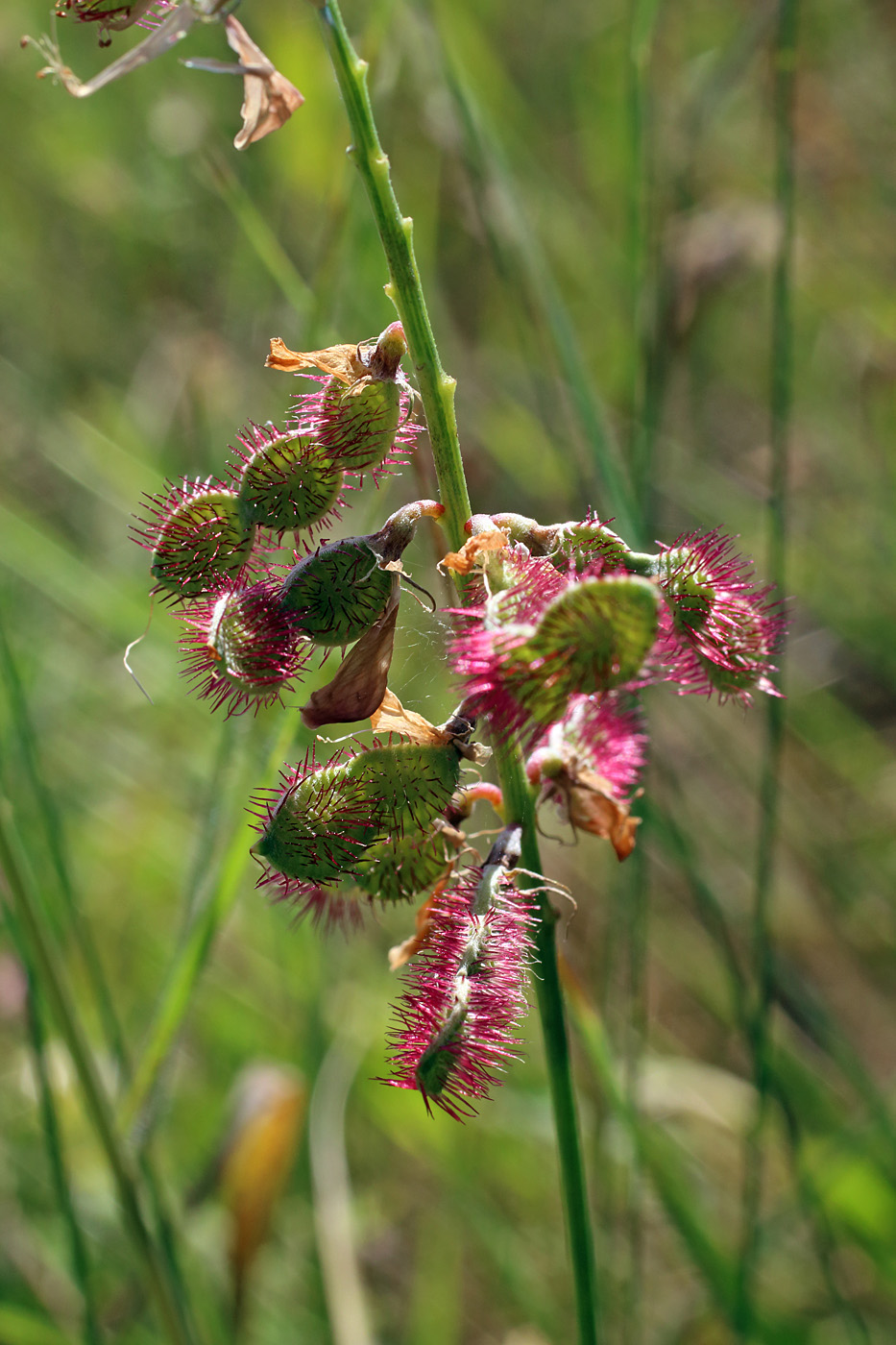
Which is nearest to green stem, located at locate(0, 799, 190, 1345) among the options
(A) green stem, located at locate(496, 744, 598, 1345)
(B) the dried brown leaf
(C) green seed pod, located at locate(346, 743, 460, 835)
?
(C) green seed pod, located at locate(346, 743, 460, 835)

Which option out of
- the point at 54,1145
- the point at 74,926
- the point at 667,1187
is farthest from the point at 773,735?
the point at 54,1145

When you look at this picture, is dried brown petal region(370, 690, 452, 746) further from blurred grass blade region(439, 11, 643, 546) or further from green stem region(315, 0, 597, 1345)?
blurred grass blade region(439, 11, 643, 546)

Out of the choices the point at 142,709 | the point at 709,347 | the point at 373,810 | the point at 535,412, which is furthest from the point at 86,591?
the point at 709,347

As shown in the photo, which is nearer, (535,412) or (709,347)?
(535,412)

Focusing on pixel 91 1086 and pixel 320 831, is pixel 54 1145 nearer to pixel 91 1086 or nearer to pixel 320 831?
pixel 91 1086

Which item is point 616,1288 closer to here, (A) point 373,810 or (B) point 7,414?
(A) point 373,810

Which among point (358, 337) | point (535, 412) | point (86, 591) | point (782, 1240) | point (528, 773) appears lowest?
point (782, 1240)
